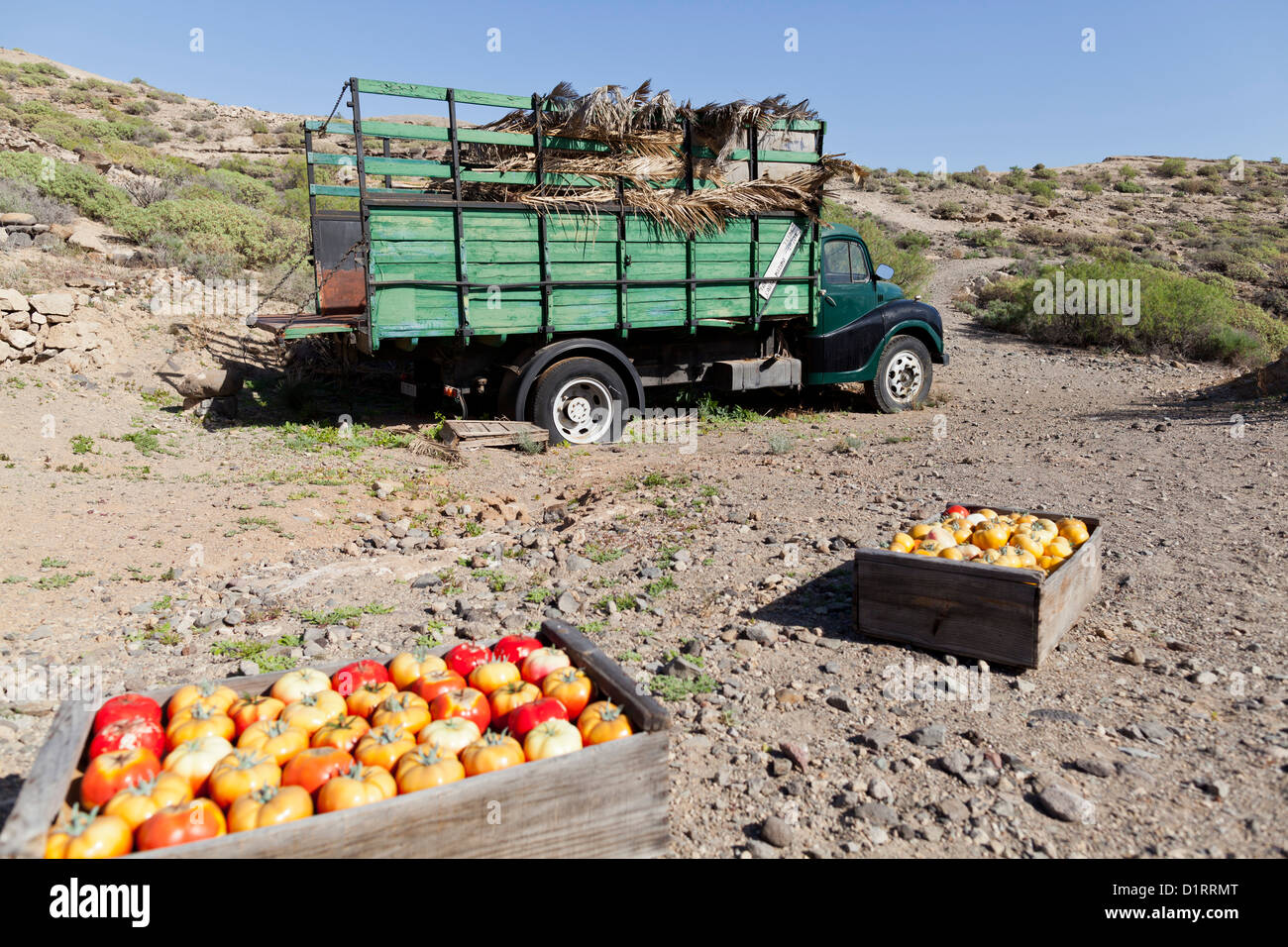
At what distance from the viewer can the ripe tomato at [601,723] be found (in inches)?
98.9

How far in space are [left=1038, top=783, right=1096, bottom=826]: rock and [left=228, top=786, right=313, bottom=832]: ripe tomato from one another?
92.3 inches

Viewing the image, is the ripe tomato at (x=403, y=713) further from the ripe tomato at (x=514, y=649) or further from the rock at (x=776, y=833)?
the rock at (x=776, y=833)

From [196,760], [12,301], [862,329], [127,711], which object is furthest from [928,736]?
[12,301]

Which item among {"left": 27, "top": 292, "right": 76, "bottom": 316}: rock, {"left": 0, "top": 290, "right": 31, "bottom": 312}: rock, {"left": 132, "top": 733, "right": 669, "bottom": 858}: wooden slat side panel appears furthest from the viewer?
{"left": 27, "top": 292, "right": 76, "bottom": 316}: rock

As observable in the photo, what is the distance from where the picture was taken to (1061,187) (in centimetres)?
4481

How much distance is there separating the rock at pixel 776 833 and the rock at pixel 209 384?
886cm

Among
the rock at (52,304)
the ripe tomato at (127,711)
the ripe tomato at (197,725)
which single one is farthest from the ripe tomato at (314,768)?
the rock at (52,304)

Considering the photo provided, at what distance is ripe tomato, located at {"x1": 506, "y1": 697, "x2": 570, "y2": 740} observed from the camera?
2.57 meters

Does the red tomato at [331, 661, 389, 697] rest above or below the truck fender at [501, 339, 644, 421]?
below

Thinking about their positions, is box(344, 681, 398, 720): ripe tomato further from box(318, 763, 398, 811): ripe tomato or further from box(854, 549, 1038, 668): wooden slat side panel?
box(854, 549, 1038, 668): wooden slat side panel

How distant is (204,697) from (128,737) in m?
0.29

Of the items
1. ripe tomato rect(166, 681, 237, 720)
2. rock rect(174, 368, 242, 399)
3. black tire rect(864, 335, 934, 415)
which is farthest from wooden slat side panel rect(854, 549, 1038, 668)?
rock rect(174, 368, 242, 399)
